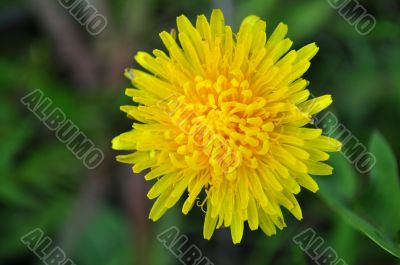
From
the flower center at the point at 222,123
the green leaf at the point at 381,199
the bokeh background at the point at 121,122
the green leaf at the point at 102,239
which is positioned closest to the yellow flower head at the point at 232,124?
the flower center at the point at 222,123

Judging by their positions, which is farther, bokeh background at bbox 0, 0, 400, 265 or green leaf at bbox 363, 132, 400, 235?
bokeh background at bbox 0, 0, 400, 265

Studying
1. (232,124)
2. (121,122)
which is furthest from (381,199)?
(121,122)

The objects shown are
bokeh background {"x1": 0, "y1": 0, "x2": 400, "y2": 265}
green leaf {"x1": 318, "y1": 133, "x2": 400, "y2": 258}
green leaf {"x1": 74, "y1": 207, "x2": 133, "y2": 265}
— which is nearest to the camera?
green leaf {"x1": 318, "y1": 133, "x2": 400, "y2": 258}

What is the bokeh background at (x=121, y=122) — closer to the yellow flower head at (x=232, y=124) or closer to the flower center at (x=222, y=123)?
the yellow flower head at (x=232, y=124)

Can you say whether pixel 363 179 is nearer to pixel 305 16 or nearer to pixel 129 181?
pixel 305 16

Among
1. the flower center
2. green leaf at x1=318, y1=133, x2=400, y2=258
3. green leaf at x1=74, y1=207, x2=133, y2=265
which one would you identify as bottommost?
green leaf at x1=74, y1=207, x2=133, y2=265

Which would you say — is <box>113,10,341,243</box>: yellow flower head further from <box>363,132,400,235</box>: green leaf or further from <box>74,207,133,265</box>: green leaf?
<box>74,207,133,265</box>: green leaf

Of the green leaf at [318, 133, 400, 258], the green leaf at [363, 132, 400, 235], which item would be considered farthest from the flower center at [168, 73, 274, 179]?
the green leaf at [363, 132, 400, 235]
